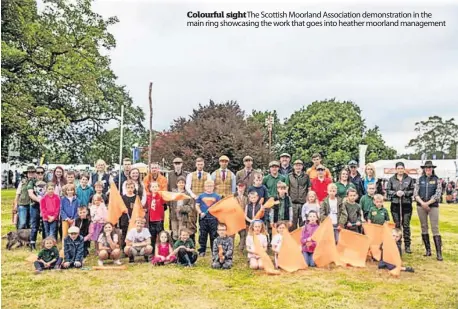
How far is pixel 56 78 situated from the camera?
15.7 metres

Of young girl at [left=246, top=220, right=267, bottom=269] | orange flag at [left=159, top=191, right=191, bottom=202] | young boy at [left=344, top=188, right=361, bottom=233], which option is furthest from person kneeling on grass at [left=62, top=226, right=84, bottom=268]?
young boy at [left=344, top=188, right=361, bottom=233]

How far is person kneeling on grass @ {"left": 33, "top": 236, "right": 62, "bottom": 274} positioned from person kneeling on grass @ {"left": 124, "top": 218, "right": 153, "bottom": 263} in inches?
36.1

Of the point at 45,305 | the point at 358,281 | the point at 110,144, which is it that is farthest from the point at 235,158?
the point at 45,305

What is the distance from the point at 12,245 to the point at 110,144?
1247 centimetres

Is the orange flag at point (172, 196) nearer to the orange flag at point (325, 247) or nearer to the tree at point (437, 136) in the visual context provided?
the orange flag at point (325, 247)

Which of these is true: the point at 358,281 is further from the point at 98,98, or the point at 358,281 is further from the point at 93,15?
the point at 93,15

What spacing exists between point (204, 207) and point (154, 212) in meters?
0.74

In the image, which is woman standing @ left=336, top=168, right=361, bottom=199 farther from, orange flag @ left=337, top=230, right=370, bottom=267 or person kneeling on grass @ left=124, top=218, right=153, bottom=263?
person kneeling on grass @ left=124, top=218, right=153, bottom=263

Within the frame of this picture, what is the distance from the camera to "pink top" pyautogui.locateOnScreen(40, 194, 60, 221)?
7.23 metres

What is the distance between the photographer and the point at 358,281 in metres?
5.84

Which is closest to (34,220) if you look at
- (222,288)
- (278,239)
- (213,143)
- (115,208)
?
(115,208)

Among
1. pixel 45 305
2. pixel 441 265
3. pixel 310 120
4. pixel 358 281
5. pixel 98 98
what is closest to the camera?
pixel 45 305

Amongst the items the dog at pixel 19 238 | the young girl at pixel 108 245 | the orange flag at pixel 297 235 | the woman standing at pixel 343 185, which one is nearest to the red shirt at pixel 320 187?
the woman standing at pixel 343 185

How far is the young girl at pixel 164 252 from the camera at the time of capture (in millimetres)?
6562
